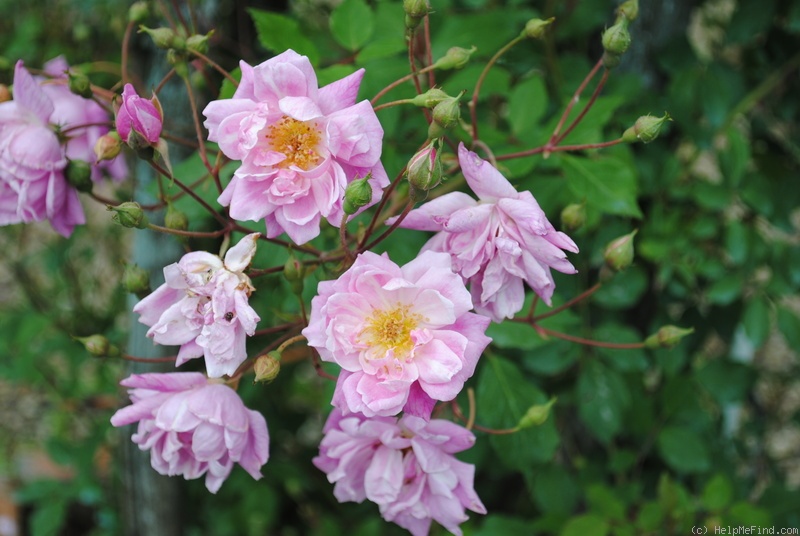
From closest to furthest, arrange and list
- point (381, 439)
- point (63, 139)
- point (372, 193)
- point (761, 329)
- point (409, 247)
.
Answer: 1. point (372, 193)
2. point (381, 439)
3. point (63, 139)
4. point (409, 247)
5. point (761, 329)

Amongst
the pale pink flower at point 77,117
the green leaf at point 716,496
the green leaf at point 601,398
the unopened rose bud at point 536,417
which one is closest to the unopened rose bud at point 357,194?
the unopened rose bud at point 536,417

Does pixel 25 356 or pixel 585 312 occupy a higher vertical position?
pixel 585 312

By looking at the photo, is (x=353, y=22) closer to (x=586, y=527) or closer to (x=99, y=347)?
(x=99, y=347)

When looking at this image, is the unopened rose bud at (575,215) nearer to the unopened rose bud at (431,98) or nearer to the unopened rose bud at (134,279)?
the unopened rose bud at (431,98)

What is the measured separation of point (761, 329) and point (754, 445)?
777 mm

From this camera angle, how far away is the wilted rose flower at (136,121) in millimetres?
767

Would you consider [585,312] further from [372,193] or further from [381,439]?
[372,193]

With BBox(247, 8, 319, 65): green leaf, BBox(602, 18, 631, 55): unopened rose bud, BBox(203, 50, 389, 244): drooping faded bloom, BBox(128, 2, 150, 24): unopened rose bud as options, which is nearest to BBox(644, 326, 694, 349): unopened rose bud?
BBox(602, 18, 631, 55): unopened rose bud

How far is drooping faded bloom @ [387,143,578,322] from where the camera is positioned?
0.74 m

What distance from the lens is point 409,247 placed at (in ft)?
3.53

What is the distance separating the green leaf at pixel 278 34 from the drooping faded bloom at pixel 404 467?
0.49 m

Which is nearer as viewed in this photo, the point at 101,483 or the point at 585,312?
the point at 585,312

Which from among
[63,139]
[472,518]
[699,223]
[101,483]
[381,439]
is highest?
[63,139]

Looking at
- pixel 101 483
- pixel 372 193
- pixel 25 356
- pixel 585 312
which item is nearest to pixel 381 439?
pixel 372 193
